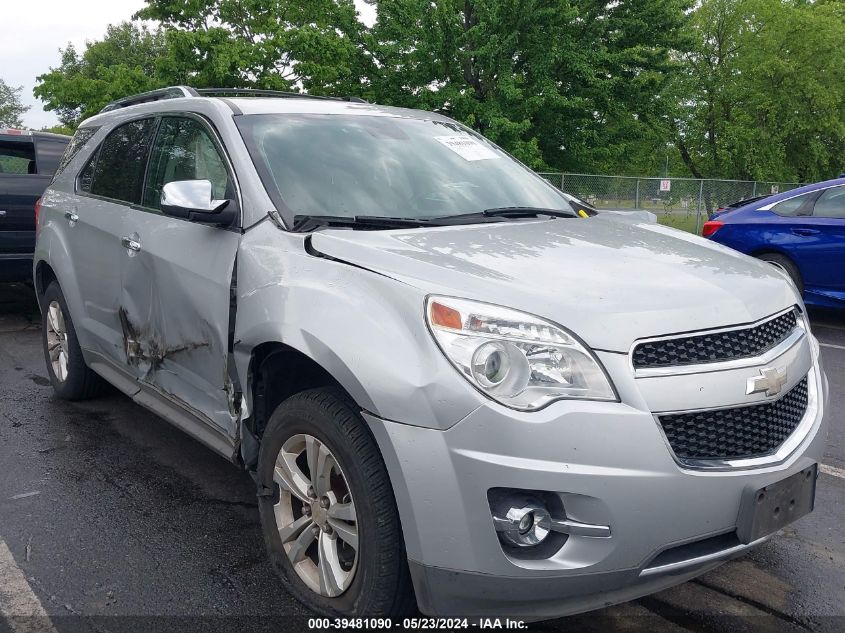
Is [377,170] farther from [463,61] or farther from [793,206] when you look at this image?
[463,61]

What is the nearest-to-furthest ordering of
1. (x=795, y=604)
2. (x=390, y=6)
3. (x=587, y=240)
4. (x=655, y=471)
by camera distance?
1. (x=655, y=471)
2. (x=795, y=604)
3. (x=587, y=240)
4. (x=390, y=6)

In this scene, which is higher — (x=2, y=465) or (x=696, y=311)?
(x=696, y=311)

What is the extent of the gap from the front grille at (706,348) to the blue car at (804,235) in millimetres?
6440

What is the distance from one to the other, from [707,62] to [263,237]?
131ft

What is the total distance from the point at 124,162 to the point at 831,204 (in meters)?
7.14

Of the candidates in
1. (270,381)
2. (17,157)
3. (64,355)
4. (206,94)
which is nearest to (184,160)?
(206,94)

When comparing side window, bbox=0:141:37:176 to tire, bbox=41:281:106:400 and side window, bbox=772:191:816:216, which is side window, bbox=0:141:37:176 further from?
side window, bbox=772:191:816:216

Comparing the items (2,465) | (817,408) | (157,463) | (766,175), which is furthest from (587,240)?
(766,175)

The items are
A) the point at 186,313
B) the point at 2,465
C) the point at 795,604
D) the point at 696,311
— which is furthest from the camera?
the point at 2,465

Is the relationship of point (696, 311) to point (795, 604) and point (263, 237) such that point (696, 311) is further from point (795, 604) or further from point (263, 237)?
point (263, 237)

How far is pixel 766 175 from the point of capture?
117ft

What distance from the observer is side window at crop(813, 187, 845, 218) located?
8391 millimetres

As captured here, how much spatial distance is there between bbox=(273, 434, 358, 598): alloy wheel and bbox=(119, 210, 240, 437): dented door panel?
458 millimetres

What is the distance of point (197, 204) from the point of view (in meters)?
3.15
